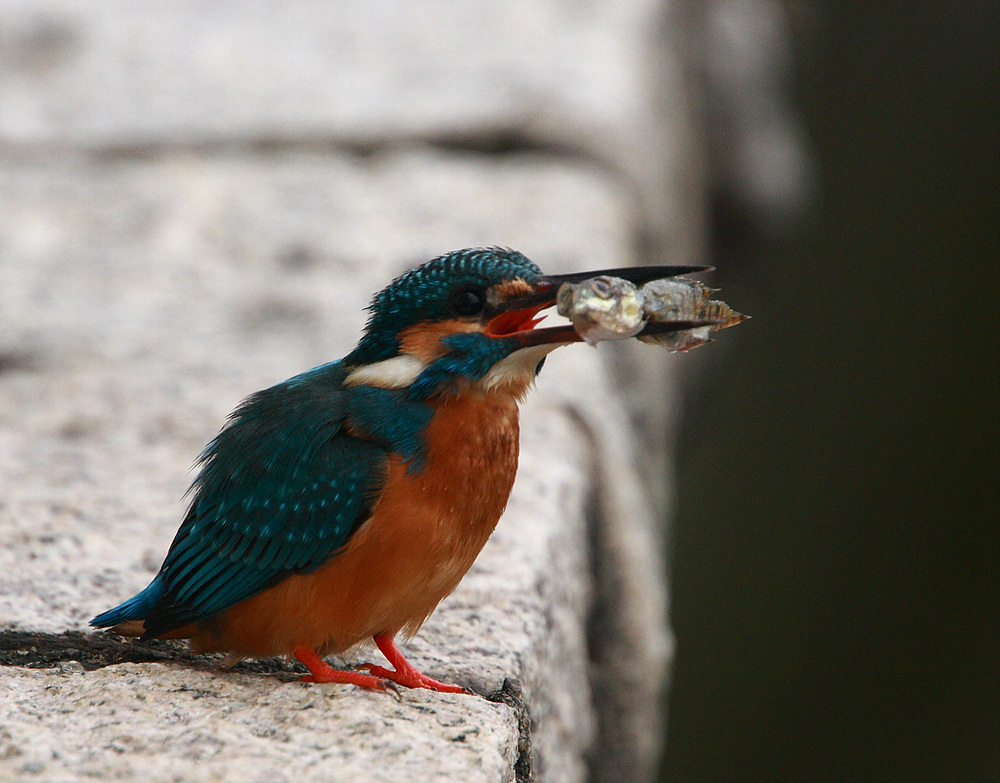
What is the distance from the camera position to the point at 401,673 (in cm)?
168

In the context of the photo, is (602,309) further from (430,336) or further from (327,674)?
(327,674)

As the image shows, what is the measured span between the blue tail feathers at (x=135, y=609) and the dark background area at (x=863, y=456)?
4508 mm

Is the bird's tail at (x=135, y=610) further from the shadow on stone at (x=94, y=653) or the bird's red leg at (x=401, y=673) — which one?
the bird's red leg at (x=401, y=673)

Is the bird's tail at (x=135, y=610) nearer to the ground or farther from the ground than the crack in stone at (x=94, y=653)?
farther from the ground

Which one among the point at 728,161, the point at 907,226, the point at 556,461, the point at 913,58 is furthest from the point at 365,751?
the point at 913,58

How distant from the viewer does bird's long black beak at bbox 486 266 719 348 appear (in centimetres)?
157

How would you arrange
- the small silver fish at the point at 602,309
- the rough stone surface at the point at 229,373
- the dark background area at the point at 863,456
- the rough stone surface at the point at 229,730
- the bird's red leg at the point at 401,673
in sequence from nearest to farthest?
the rough stone surface at the point at 229,730 < the small silver fish at the point at 602,309 < the bird's red leg at the point at 401,673 < the rough stone surface at the point at 229,373 < the dark background area at the point at 863,456

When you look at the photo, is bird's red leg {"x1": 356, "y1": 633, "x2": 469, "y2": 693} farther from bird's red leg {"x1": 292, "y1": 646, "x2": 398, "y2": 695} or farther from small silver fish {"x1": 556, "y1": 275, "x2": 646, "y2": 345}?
small silver fish {"x1": 556, "y1": 275, "x2": 646, "y2": 345}

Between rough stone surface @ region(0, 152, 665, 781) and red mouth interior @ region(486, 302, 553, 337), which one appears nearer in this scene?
red mouth interior @ region(486, 302, 553, 337)

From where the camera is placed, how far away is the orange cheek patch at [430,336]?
5.58 feet

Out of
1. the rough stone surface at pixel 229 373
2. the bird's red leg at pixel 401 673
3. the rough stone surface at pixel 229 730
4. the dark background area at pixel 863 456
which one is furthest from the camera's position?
the dark background area at pixel 863 456

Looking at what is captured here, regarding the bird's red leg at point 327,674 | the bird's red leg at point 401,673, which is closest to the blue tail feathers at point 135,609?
the bird's red leg at point 327,674

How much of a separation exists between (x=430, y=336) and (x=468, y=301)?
0.08 meters

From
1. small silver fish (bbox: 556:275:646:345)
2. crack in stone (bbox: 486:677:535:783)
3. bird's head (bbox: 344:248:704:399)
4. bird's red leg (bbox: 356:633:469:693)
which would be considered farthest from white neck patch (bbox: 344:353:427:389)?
crack in stone (bbox: 486:677:535:783)
